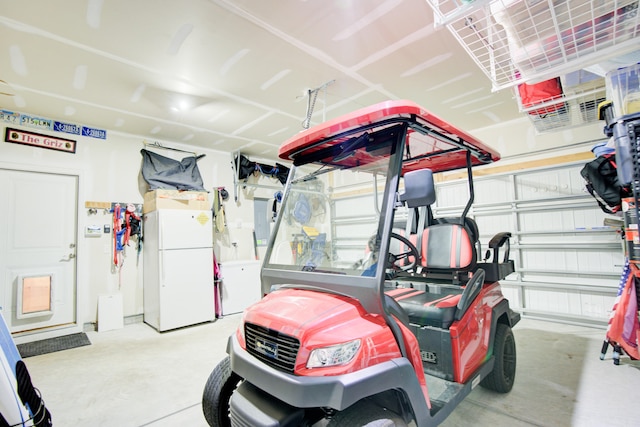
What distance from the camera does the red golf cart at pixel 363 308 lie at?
1114 millimetres

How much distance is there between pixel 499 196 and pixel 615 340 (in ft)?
8.07

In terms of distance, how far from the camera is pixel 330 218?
2.16m

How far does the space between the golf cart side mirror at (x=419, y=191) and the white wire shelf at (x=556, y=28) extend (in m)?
0.78

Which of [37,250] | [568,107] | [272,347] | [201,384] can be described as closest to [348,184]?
[272,347]

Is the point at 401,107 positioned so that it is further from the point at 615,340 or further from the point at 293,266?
the point at 615,340

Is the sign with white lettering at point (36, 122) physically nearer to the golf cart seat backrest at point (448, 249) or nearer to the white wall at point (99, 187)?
the white wall at point (99, 187)

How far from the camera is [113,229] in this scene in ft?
14.8

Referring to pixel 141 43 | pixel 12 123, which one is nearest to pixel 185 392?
pixel 141 43

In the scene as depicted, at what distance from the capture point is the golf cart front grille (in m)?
1.14

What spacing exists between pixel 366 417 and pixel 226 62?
3.01 metres

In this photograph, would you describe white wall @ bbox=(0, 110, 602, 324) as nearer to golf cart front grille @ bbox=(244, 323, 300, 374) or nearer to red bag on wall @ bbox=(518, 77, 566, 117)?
red bag on wall @ bbox=(518, 77, 566, 117)

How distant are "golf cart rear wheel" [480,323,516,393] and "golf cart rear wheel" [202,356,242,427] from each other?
1848 mm

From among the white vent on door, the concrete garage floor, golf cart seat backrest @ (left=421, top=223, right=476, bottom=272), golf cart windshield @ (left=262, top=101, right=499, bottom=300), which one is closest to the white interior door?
the white vent on door

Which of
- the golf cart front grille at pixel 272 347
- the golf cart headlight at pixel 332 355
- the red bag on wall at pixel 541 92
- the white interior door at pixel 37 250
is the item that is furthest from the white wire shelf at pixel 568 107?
the white interior door at pixel 37 250
